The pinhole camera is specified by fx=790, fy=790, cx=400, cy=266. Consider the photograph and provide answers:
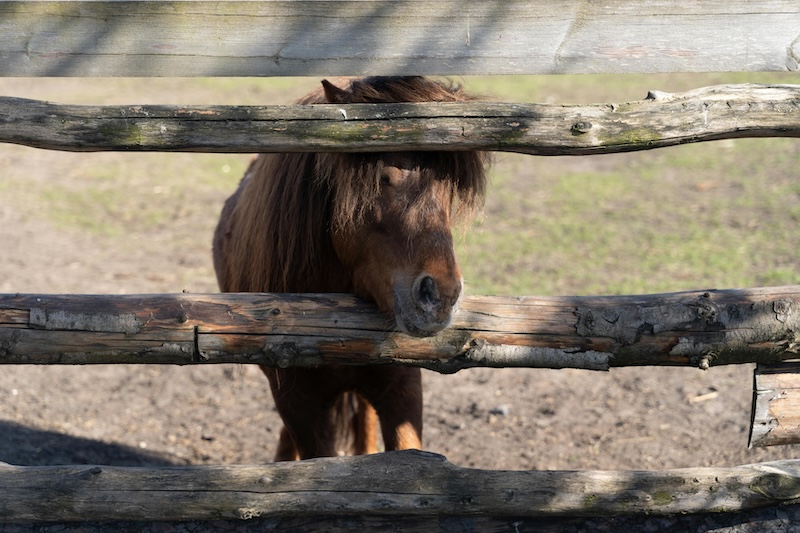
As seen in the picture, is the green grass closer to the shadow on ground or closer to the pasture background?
the pasture background

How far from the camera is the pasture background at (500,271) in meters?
4.64

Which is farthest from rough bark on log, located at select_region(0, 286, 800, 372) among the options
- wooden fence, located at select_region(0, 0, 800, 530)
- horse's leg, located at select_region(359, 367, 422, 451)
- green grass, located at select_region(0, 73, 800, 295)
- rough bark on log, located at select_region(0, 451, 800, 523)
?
green grass, located at select_region(0, 73, 800, 295)

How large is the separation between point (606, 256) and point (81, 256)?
492 centimetres

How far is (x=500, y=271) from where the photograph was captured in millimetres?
7035

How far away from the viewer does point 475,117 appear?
8.57 ft

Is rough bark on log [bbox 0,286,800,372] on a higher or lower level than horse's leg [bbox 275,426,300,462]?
higher

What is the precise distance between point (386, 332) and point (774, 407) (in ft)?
4.57

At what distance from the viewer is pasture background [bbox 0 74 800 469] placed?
464 cm

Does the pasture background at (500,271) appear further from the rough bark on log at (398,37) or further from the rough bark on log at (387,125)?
the rough bark on log at (398,37)

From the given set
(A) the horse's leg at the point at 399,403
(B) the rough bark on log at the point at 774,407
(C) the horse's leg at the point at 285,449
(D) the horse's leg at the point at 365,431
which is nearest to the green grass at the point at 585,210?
(D) the horse's leg at the point at 365,431

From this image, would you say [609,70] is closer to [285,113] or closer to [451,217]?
[451,217]

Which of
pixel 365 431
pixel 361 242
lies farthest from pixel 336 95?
pixel 365 431

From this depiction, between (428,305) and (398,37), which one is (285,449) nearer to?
(428,305)

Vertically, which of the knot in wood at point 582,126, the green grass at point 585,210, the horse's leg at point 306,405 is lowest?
the green grass at point 585,210
